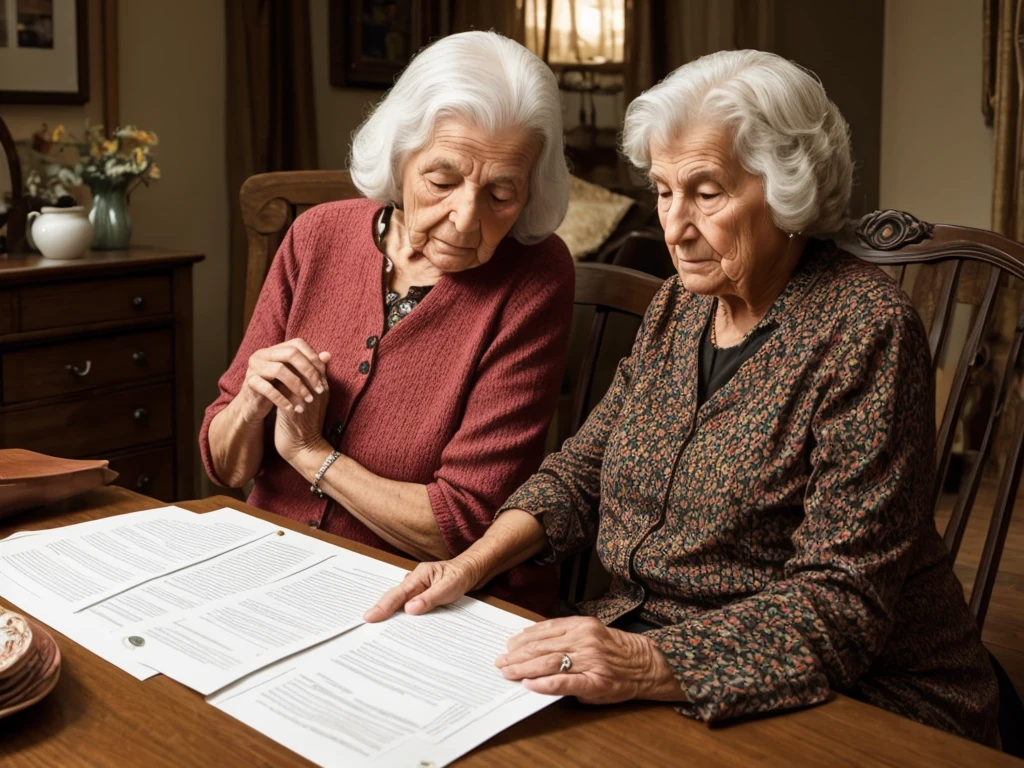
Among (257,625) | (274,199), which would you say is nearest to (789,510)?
(257,625)

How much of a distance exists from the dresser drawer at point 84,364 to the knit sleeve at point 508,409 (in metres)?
1.67

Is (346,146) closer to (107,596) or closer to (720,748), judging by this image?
(107,596)

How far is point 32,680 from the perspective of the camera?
3.07 ft

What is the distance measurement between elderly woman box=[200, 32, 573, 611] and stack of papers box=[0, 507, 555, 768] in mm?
261

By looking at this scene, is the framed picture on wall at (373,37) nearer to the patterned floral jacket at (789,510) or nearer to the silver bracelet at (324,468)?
the silver bracelet at (324,468)

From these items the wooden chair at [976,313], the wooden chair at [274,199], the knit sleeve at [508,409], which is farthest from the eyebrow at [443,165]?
the wooden chair at [274,199]

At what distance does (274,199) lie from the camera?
2.31 m

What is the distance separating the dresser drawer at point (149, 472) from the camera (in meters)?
3.19

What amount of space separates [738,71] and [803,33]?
15.7 feet

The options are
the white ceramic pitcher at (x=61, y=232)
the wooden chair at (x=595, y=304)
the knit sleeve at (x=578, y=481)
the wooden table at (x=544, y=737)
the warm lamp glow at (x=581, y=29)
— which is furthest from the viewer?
the warm lamp glow at (x=581, y=29)

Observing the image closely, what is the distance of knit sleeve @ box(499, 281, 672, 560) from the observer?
145cm

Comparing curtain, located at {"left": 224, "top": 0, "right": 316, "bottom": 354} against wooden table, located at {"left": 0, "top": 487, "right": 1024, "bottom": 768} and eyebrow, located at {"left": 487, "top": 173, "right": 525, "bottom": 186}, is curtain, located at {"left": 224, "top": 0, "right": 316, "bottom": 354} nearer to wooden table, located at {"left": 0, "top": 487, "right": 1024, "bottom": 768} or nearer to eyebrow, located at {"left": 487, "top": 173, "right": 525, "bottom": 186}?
eyebrow, located at {"left": 487, "top": 173, "right": 525, "bottom": 186}

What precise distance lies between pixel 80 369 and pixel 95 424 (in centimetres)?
17

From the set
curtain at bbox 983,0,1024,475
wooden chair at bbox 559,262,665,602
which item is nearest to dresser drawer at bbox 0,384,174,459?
wooden chair at bbox 559,262,665,602
